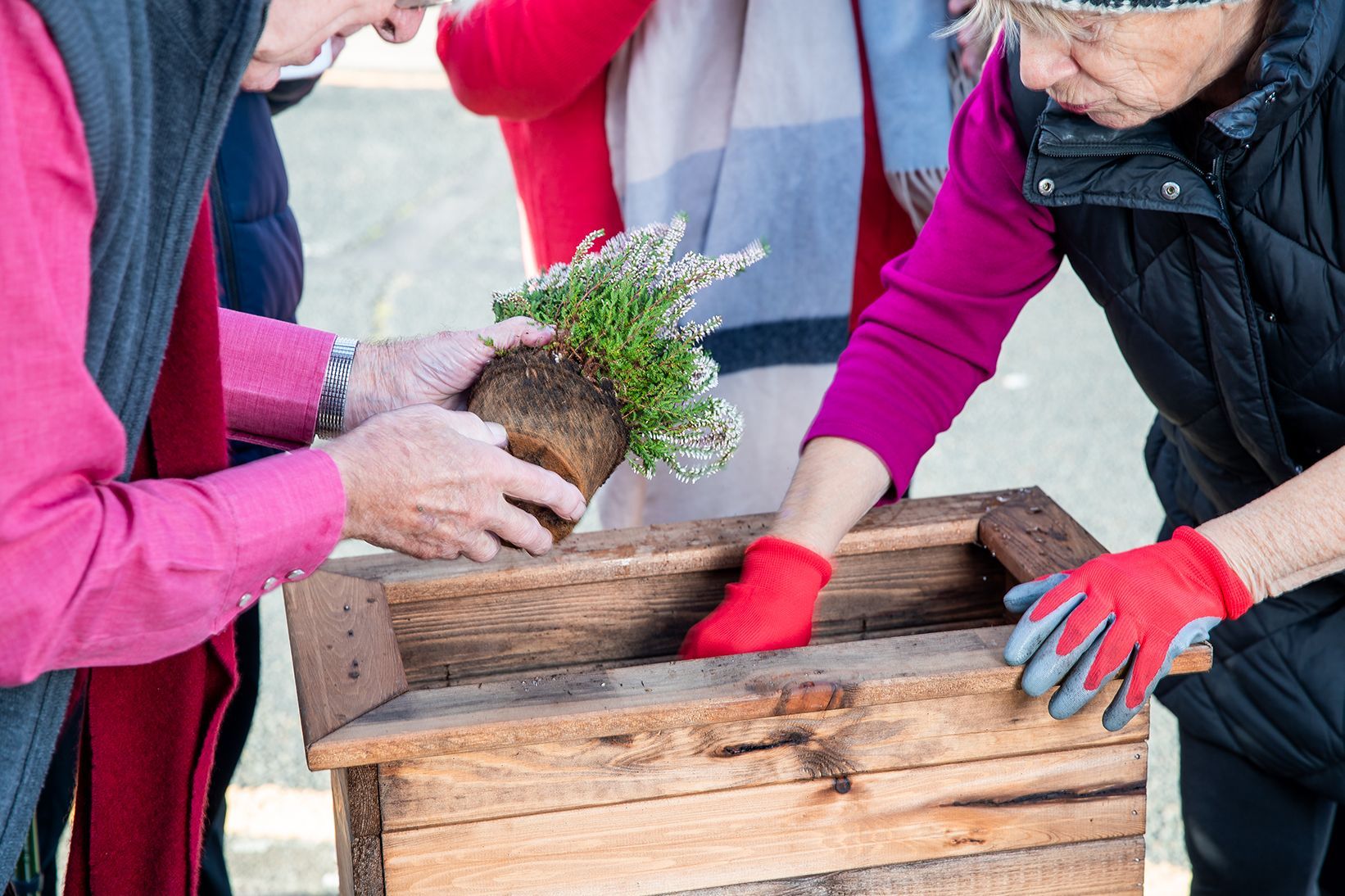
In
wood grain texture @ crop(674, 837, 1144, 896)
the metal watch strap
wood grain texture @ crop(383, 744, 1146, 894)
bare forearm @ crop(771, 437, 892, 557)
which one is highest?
the metal watch strap

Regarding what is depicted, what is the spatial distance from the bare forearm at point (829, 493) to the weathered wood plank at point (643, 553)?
1.6 inches

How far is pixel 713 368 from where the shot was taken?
4.97 feet

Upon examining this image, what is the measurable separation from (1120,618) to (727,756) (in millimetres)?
426

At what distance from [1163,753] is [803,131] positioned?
1.65 metres

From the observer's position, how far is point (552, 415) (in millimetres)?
1343

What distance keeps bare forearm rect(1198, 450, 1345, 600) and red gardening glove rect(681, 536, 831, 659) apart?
44 centimetres

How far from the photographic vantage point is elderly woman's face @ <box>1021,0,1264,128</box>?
1.25 m

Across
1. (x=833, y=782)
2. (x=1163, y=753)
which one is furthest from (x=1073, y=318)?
(x=833, y=782)

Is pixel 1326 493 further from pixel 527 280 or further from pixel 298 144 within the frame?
pixel 298 144

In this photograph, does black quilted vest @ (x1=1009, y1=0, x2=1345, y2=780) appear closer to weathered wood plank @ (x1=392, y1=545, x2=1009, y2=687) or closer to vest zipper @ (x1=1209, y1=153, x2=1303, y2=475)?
vest zipper @ (x1=1209, y1=153, x2=1303, y2=475)

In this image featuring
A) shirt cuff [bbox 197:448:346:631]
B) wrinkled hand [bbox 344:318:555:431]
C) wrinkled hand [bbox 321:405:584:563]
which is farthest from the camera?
wrinkled hand [bbox 344:318:555:431]

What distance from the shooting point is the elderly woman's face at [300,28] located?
105 cm

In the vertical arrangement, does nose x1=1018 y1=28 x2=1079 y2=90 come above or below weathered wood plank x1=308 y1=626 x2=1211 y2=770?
above

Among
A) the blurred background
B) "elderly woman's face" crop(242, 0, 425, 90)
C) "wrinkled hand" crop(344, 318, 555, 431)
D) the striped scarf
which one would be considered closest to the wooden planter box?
"wrinkled hand" crop(344, 318, 555, 431)
